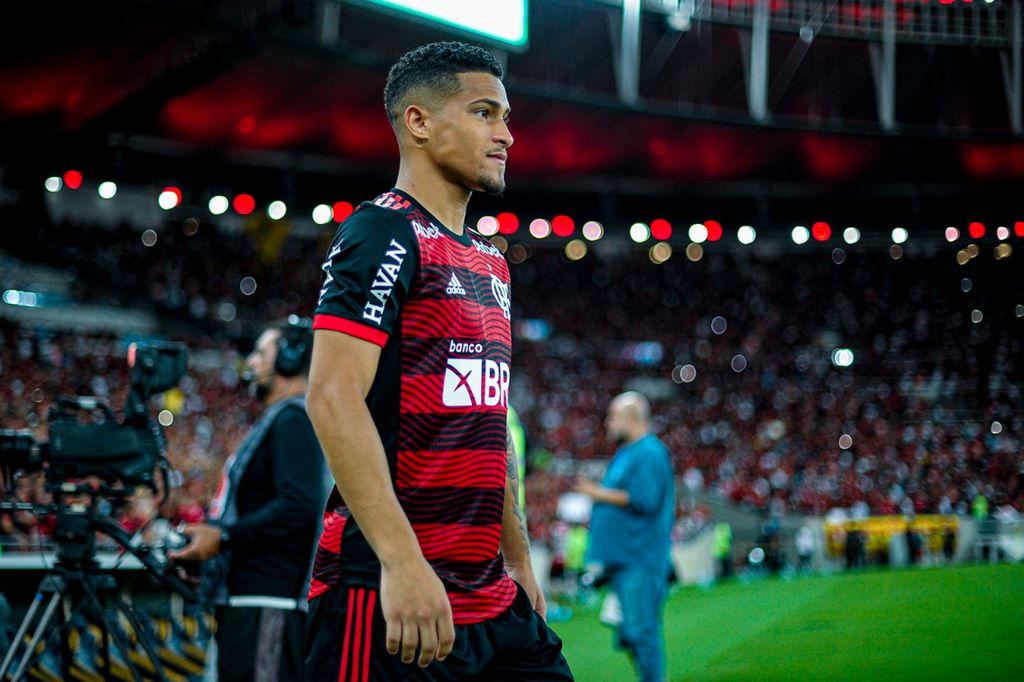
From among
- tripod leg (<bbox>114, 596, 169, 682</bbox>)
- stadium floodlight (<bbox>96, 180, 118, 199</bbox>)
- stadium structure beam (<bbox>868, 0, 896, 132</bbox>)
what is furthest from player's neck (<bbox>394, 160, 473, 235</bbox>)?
stadium floodlight (<bbox>96, 180, 118, 199</bbox>)

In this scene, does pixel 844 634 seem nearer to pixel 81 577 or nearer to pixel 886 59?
pixel 81 577

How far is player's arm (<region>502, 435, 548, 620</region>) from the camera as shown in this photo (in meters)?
2.49

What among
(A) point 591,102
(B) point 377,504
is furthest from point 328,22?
(B) point 377,504

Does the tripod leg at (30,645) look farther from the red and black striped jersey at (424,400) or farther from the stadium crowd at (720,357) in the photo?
the stadium crowd at (720,357)

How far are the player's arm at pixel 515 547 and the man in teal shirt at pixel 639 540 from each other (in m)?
3.86

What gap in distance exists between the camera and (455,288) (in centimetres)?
219

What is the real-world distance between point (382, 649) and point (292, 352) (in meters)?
2.47

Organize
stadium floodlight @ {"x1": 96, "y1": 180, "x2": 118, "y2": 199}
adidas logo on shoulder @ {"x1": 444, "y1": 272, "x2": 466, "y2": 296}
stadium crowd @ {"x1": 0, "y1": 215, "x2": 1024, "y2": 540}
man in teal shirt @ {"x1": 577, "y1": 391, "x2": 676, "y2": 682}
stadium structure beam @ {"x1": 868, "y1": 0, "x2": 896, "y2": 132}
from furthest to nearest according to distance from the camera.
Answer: stadium floodlight @ {"x1": 96, "y1": 180, "x2": 118, "y2": 199} < stadium structure beam @ {"x1": 868, "y1": 0, "x2": 896, "y2": 132} < stadium crowd @ {"x1": 0, "y1": 215, "x2": 1024, "y2": 540} < man in teal shirt @ {"x1": 577, "y1": 391, "x2": 676, "y2": 682} < adidas logo on shoulder @ {"x1": 444, "y1": 272, "x2": 466, "y2": 296}

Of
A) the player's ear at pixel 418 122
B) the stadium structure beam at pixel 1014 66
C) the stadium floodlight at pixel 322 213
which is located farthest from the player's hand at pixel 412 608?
the stadium floodlight at pixel 322 213

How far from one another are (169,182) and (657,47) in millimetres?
13741

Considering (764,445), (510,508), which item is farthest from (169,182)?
(510,508)

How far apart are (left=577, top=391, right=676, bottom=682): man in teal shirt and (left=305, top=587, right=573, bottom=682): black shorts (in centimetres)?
422

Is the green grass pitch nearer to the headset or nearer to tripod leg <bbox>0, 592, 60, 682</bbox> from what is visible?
the headset

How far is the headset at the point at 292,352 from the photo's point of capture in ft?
14.1
